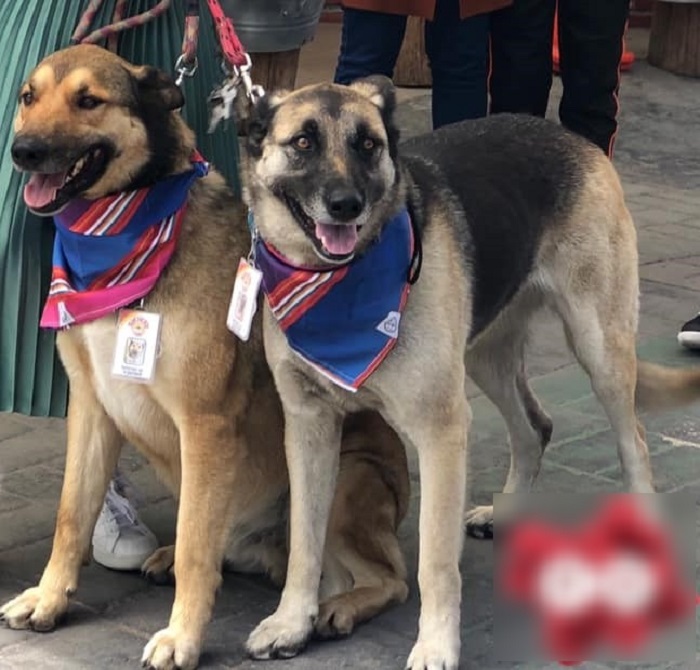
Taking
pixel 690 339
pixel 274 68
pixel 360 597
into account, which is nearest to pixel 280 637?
pixel 360 597

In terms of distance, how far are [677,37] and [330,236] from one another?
28.6ft

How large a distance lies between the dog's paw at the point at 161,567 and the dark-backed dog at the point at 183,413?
0.20m

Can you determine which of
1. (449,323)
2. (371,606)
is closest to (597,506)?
(449,323)

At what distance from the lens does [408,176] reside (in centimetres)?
412

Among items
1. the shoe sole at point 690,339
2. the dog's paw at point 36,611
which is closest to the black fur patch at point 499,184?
the dog's paw at point 36,611

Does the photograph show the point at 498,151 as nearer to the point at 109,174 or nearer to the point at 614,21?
the point at 109,174

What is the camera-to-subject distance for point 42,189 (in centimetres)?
397

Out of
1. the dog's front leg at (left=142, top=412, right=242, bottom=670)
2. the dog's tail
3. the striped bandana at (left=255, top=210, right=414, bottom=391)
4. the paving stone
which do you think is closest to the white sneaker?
the dog's front leg at (left=142, top=412, right=242, bottom=670)

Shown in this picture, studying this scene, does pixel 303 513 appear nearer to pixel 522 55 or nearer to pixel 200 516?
pixel 200 516

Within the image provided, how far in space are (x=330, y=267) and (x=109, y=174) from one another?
2.00 feet

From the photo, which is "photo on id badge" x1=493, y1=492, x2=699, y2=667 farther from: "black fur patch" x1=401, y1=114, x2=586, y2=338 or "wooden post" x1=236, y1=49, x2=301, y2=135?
"wooden post" x1=236, y1=49, x2=301, y2=135

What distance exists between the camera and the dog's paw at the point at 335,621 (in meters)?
4.28

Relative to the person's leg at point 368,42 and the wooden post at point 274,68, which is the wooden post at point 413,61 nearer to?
the wooden post at point 274,68

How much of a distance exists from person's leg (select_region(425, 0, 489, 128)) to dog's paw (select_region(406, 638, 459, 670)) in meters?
2.43
